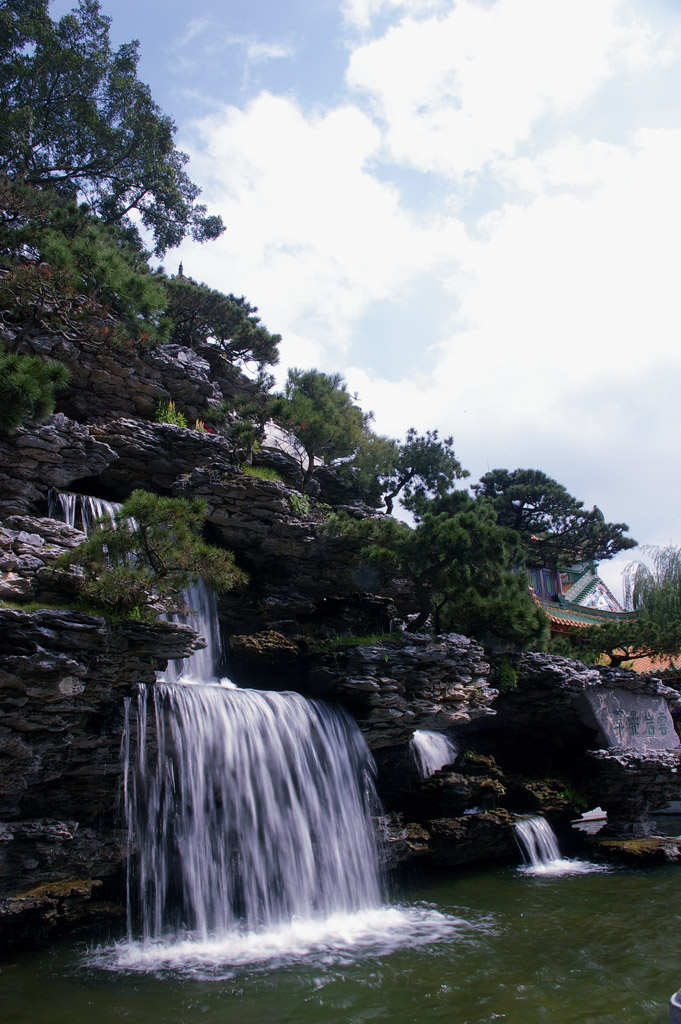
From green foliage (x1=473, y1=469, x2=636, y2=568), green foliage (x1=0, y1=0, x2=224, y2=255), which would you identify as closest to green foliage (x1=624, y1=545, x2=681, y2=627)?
green foliage (x1=473, y1=469, x2=636, y2=568)

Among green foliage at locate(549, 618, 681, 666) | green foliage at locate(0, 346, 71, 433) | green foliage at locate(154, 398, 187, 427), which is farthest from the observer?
green foliage at locate(549, 618, 681, 666)

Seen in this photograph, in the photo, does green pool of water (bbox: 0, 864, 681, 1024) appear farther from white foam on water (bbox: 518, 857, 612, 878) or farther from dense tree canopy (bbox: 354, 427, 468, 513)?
dense tree canopy (bbox: 354, 427, 468, 513)

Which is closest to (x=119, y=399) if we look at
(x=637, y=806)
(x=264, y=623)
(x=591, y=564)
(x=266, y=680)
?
(x=264, y=623)

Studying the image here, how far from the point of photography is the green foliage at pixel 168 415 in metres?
16.6

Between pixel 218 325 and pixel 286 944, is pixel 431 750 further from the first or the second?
pixel 218 325

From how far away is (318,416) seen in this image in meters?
17.0

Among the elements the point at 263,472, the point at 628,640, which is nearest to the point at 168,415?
the point at 263,472

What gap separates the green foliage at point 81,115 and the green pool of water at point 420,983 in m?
19.7

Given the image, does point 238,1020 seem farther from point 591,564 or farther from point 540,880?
point 591,564

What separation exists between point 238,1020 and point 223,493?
32.4 feet

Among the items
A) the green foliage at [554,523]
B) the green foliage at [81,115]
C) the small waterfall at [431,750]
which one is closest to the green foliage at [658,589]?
the green foliage at [554,523]

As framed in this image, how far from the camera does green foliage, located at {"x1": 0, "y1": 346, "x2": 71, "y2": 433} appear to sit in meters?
10.4

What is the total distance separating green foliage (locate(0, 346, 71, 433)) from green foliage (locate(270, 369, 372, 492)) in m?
6.46

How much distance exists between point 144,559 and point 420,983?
21.8ft
